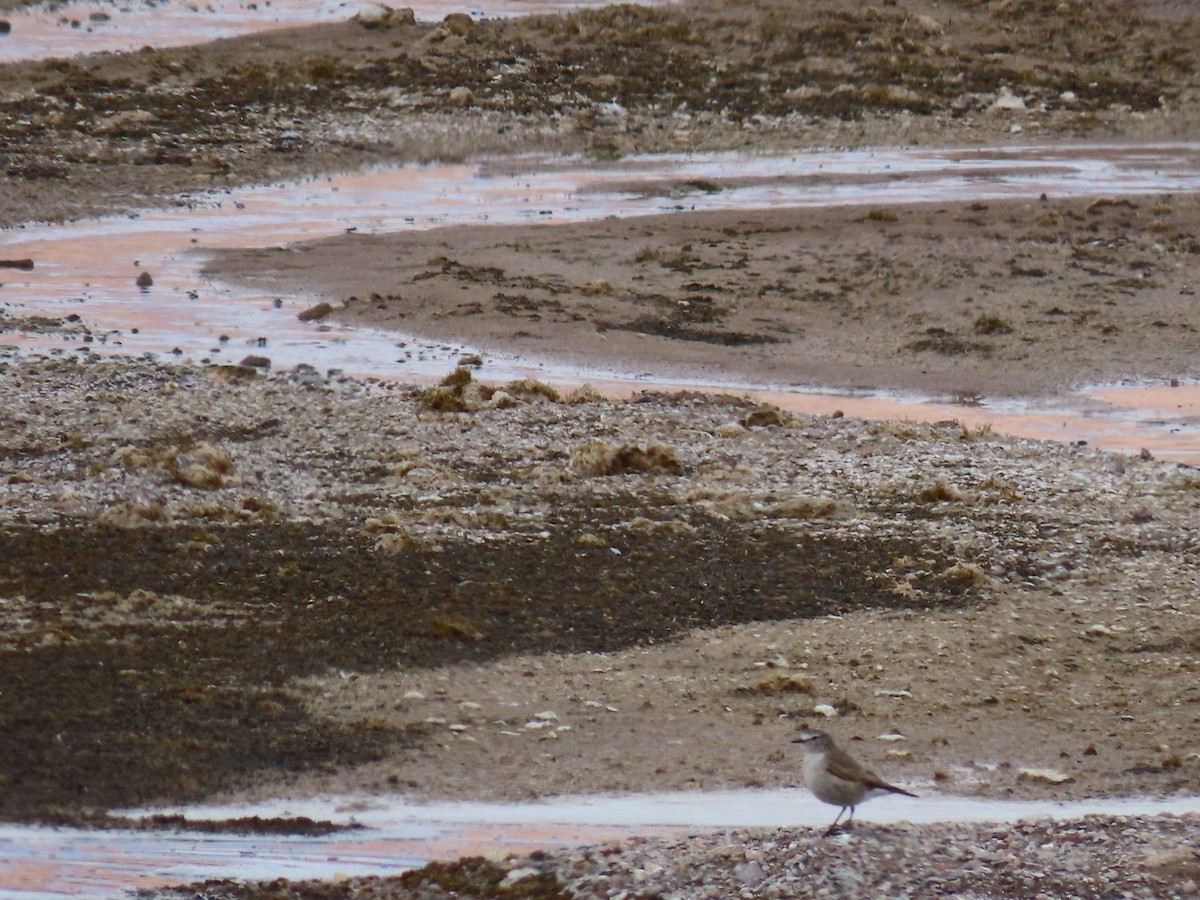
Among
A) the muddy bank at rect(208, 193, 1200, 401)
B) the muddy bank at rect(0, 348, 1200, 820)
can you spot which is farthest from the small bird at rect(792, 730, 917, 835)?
the muddy bank at rect(208, 193, 1200, 401)

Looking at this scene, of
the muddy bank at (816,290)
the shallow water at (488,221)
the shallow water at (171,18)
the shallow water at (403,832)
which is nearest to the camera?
the shallow water at (403,832)

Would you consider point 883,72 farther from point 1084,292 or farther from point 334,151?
point 1084,292

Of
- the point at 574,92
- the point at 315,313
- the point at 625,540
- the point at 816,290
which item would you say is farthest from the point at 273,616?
the point at 574,92

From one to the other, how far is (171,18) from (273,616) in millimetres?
19823

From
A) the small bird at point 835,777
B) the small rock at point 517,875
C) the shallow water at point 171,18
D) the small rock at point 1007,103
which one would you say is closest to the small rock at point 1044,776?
the small bird at point 835,777

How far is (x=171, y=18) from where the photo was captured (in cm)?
2672

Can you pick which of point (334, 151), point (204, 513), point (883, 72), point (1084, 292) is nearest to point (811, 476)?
point (204, 513)

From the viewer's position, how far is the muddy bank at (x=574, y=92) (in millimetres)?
21047

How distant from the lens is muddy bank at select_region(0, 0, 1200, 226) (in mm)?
21047

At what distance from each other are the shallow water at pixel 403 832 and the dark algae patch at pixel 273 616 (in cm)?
31

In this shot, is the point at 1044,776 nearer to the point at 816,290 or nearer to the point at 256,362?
the point at 256,362

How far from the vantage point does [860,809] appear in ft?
22.9

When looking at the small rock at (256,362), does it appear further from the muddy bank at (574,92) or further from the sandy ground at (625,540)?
the muddy bank at (574,92)

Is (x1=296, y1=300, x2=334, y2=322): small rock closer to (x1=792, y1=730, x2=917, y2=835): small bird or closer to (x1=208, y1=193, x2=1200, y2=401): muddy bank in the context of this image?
(x1=208, y1=193, x2=1200, y2=401): muddy bank
